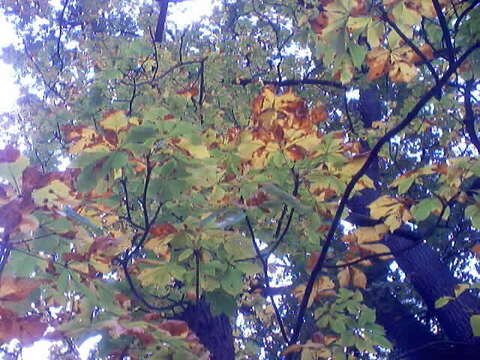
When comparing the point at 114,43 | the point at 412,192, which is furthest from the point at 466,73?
the point at 412,192

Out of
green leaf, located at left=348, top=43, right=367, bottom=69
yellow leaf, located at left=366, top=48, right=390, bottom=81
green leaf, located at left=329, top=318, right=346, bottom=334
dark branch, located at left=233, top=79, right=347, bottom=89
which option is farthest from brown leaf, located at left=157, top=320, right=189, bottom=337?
dark branch, located at left=233, top=79, right=347, bottom=89

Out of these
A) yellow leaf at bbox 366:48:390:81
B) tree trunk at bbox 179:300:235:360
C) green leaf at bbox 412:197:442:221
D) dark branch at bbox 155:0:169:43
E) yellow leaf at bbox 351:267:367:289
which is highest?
dark branch at bbox 155:0:169:43

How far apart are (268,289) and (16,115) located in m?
5.18

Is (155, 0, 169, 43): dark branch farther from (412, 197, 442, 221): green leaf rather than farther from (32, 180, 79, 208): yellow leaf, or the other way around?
(32, 180, 79, 208): yellow leaf

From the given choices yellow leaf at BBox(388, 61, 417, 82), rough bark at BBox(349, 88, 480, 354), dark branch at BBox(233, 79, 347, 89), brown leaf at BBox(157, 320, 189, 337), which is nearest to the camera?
brown leaf at BBox(157, 320, 189, 337)

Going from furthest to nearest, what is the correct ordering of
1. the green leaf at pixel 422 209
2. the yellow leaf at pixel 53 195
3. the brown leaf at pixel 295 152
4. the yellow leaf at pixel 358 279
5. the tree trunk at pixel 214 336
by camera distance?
the tree trunk at pixel 214 336
the yellow leaf at pixel 358 279
the green leaf at pixel 422 209
the brown leaf at pixel 295 152
the yellow leaf at pixel 53 195

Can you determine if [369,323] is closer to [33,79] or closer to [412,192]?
[412,192]

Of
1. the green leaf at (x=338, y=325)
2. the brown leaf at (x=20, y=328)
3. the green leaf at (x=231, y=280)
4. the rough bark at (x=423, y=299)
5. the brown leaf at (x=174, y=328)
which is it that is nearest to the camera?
the brown leaf at (x=20, y=328)

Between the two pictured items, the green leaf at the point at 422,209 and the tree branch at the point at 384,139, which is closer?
the tree branch at the point at 384,139

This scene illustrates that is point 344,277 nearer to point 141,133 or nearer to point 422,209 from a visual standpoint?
point 422,209

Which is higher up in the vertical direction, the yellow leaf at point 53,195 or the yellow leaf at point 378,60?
the yellow leaf at point 378,60

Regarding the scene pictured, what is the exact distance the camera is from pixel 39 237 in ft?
7.95

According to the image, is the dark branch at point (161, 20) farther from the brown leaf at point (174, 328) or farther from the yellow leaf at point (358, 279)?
the brown leaf at point (174, 328)

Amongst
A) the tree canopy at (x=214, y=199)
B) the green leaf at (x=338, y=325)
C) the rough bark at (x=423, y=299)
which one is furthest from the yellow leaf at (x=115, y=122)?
the rough bark at (x=423, y=299)
